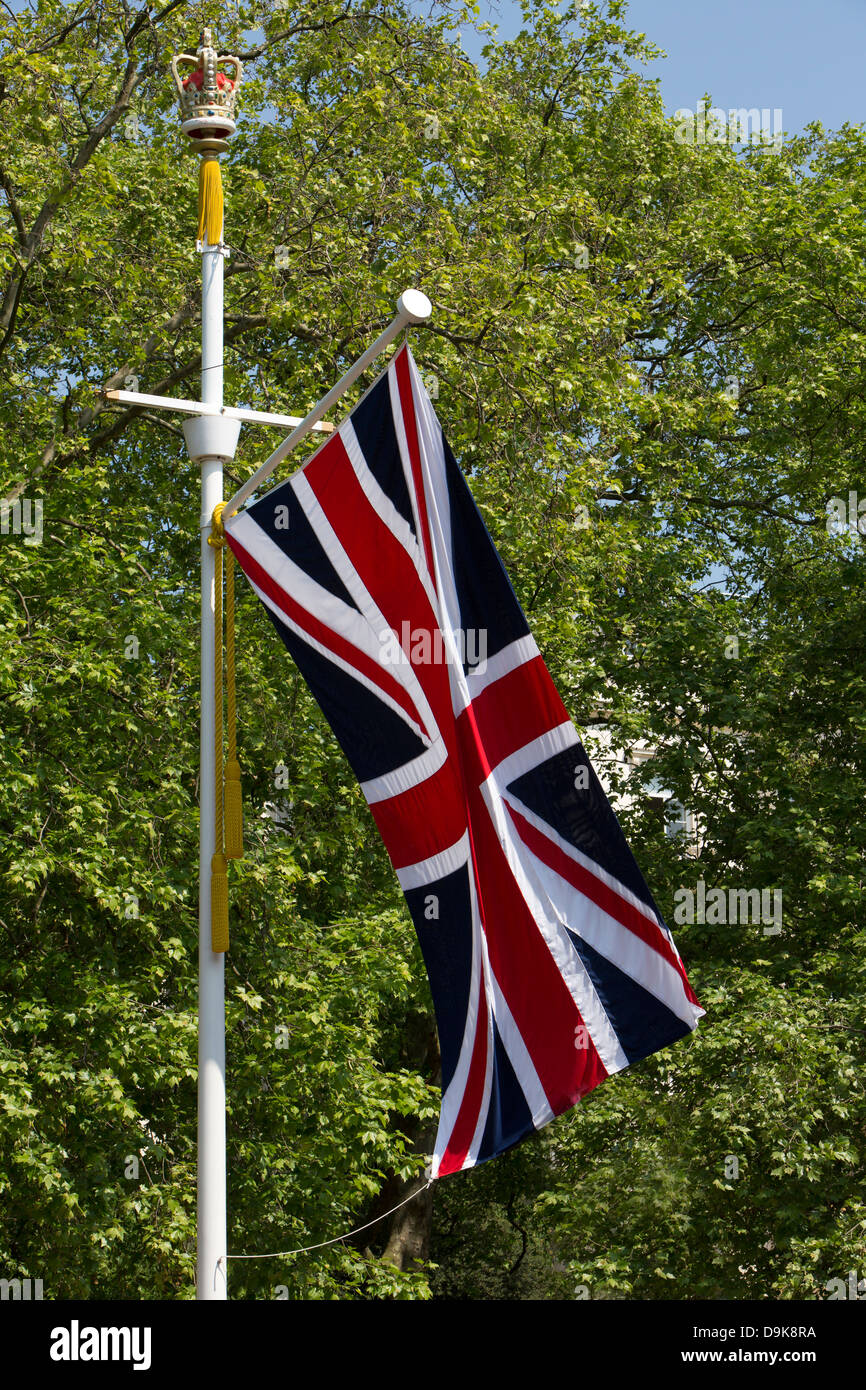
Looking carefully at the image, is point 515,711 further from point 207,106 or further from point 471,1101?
point 207,106

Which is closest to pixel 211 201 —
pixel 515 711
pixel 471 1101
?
pixel 515 711

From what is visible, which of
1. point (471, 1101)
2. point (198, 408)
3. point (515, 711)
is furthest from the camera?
point (198, 408)

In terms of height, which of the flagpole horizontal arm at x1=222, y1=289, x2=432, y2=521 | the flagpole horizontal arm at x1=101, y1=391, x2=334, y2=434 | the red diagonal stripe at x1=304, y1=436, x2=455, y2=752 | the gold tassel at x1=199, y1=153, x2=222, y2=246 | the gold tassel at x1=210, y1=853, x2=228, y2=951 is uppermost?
the gold tassel at x1=199, y1=153, x2=222, y2=246

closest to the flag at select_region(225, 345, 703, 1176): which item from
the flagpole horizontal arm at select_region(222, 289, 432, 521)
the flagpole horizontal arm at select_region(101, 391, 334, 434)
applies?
the flagpole horizontal arm at select_region(222, 289, 432, 521)

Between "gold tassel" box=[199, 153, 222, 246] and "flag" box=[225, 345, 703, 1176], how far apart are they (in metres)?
1.83

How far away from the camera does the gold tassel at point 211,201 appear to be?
27.2ft

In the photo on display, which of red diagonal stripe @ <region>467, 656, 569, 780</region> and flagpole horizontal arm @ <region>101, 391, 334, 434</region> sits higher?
flagpole horizontal arm @ <region>101, 391, 334, 434</region>

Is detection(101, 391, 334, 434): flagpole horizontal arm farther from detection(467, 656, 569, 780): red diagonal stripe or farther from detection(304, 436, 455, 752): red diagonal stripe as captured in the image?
Result: detection(467, 656, 569, 780): red diagonal stripe

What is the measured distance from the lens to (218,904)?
743 centimetres

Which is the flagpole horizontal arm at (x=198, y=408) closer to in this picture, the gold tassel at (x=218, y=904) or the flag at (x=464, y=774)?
the flag at (x=464, y=774)

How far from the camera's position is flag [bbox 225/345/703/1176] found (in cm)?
659

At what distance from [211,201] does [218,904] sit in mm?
3672

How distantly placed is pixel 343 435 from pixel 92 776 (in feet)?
19.9

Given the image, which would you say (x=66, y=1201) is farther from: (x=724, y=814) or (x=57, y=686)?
(x=724, y=814)
